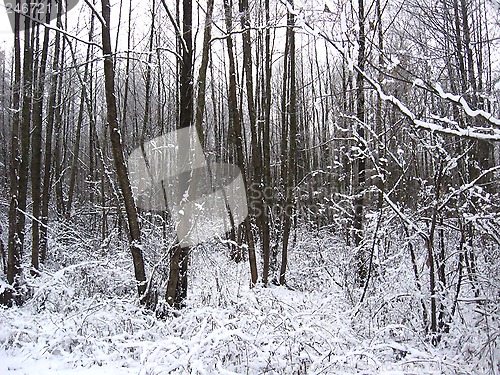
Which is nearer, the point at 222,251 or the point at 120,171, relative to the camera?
the point at 120,171

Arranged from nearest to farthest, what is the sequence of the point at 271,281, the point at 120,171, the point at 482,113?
the point at 482,113 → the point at 120,171 → the point at 271,281

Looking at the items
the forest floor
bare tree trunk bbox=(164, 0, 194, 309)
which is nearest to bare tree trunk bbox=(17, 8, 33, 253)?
the forest floor

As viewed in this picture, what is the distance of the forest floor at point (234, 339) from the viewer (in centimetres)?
381

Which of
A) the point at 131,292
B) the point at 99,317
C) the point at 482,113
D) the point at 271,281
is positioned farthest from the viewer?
the point at 271,281

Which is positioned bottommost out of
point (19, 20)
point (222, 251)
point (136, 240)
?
point (222, 251)

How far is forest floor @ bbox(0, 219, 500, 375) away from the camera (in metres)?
3.81

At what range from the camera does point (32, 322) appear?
5.48 m

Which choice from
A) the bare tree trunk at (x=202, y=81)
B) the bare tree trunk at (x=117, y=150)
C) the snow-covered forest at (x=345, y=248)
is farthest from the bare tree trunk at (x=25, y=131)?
the bare tree trunk at (x=202, y=81)

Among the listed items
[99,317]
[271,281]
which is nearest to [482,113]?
[99,317]

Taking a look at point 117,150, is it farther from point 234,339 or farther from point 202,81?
point 234,339

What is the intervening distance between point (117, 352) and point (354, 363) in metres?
2.46

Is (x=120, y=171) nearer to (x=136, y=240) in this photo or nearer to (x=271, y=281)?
(x=136, y=240)

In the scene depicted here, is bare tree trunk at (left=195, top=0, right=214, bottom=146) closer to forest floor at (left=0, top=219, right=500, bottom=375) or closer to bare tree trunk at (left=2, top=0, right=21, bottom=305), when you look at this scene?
forest floor at (left=0, top=219, right=500, bottom=375)

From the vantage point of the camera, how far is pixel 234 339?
4.23 meters
